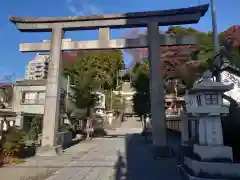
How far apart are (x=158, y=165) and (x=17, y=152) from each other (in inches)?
266

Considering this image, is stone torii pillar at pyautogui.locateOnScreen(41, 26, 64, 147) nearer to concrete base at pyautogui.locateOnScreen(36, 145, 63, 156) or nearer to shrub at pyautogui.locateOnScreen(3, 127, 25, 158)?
concrete base at pyautogui.locateOnScreen(36, 145, 63, 156)

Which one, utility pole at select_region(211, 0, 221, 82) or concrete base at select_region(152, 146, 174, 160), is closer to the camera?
utility pole at select_region(211, 0, 221, 82)

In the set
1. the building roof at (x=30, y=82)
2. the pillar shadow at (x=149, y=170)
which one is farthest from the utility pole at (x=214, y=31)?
the building roof at (x=30, y=82)

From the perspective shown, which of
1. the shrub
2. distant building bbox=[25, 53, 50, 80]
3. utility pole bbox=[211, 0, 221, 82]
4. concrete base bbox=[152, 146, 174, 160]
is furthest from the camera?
distant building bbox=[25, 53, 50, 80]

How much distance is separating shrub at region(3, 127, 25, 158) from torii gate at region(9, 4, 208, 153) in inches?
62.4

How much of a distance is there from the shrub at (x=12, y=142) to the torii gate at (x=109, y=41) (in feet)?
5.20

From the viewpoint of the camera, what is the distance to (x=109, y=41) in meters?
12.7

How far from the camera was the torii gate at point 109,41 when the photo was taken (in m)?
11.8

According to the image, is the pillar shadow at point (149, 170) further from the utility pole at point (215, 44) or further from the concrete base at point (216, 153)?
the utility pole at point (215, 44)

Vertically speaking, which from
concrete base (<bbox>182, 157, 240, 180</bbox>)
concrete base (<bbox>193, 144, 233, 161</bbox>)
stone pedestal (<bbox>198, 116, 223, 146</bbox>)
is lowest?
concrete base (<bbox>182, 157, 240, 180</bbox>)

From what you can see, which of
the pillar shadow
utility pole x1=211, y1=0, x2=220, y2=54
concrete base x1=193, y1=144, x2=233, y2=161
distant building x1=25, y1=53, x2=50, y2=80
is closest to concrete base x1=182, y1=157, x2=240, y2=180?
concrete base x1=193, y1=144, x2=233, y2=161

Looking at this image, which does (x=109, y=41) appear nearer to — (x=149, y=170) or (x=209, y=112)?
(x=149, y=170)

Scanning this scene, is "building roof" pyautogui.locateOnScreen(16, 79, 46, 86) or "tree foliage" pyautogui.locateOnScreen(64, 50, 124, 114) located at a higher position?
"tree foliage" pyautogui.locateOnScreen(64, 50, 124, 114)

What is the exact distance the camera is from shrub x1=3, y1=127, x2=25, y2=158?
1020 centimetres
